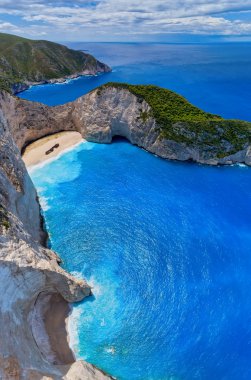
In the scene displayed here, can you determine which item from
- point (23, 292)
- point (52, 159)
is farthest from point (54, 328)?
point (52, 159)

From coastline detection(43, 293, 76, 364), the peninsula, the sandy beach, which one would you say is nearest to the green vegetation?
the peninsula

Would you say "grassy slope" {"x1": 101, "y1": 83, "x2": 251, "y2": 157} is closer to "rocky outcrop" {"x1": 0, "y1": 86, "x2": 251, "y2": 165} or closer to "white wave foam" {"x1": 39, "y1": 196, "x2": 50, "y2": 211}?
"rocky outcrop" {"x1": 0, "y1": 86, "x2": 251, "y2": 165}

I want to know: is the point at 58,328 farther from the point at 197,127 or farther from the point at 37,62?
the point at 37,62

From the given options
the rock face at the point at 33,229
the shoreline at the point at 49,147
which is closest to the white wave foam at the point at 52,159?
the shoreline at the point at 49,147

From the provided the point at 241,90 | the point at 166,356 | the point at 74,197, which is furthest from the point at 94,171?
the point at 241,90

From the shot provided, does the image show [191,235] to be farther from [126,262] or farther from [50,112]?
[50,112]

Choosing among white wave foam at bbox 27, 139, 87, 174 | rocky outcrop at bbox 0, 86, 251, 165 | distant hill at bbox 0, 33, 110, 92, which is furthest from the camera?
distant hill at bbox 0, 33, 110, 92

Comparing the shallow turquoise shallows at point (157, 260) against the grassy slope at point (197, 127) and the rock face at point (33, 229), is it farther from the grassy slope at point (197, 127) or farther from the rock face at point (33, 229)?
the grassy slope at point (197, 127)
